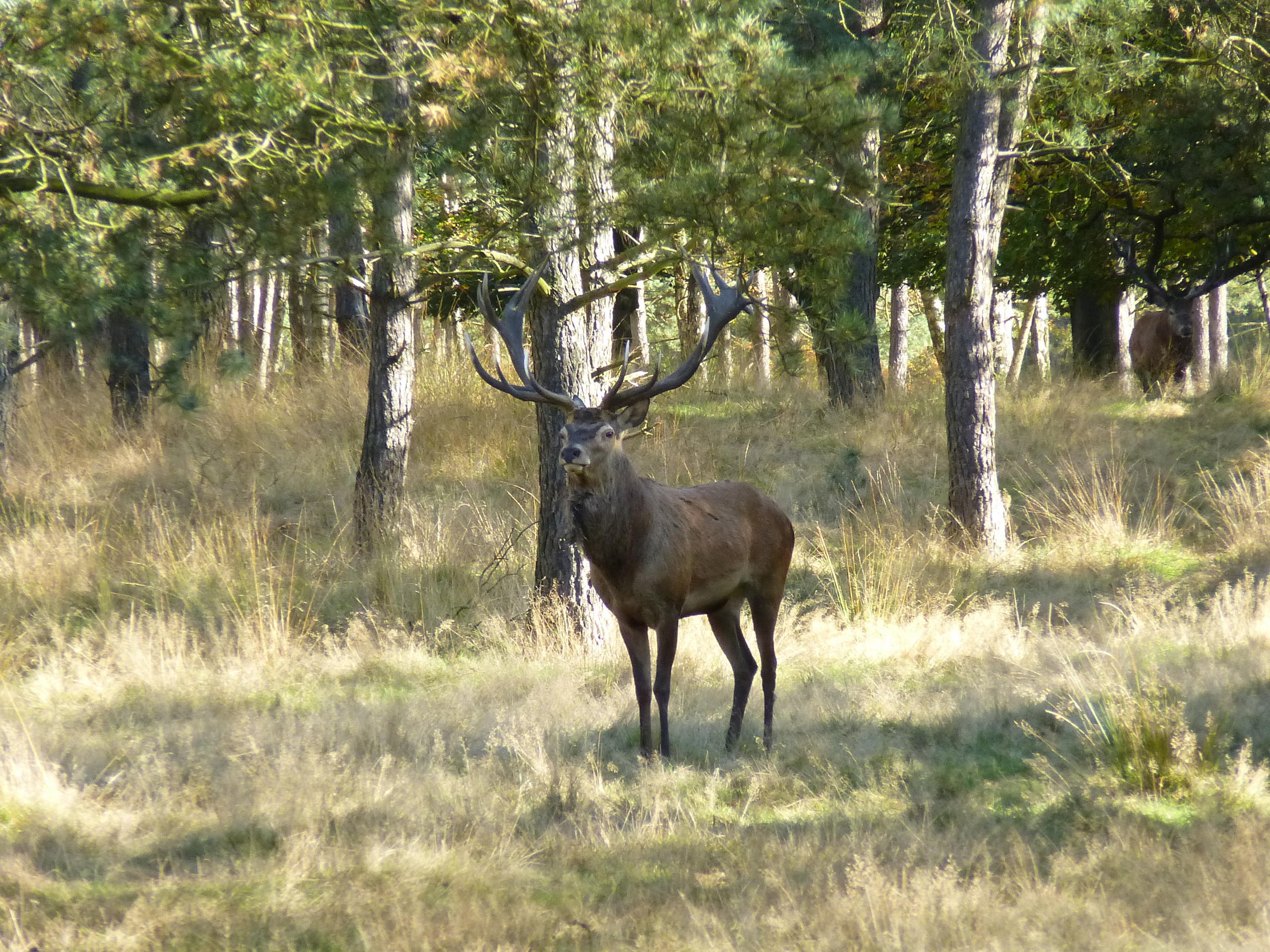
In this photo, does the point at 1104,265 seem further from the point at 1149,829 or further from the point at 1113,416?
the point at 1149,829

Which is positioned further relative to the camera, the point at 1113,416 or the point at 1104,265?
the point at 1104,265

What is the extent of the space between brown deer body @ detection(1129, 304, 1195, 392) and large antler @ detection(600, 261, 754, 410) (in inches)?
419

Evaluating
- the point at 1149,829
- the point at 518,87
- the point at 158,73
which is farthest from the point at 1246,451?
the point at 158,73

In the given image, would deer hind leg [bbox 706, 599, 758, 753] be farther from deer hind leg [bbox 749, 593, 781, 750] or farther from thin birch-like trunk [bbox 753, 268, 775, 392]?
thin birch-like trunk [bbox 753, 268, 775, 392]

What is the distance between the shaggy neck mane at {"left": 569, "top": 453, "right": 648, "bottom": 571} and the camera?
5.43 metres

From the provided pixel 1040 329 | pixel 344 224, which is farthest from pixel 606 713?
pixel 1040 329

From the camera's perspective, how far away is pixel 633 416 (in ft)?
18.7

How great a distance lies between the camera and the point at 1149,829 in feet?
14.7

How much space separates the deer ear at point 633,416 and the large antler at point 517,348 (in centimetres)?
25

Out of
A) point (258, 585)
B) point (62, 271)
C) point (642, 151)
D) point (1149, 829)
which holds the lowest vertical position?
point (1149, 829)

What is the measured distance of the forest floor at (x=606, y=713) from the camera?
397 cm

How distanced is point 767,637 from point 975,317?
4496 millimetres

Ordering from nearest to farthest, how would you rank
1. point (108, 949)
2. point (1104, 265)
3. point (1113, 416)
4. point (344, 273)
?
point (108, 949) < point (344, 273) < point (1113, 416) < point (1104, 265)

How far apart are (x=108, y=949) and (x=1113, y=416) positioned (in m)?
12.3
